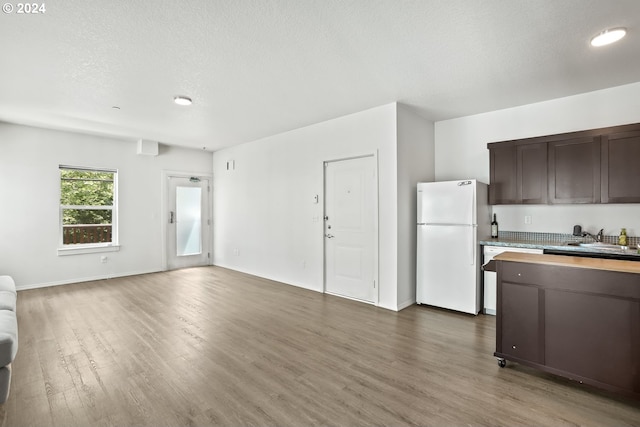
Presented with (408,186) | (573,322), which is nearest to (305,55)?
(408,186)

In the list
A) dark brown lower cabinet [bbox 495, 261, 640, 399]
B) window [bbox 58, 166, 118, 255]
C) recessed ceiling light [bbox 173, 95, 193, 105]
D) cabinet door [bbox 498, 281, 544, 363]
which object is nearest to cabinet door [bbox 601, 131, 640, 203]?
dark brown lower cabinet [bbox 495, 261, 640, 399]

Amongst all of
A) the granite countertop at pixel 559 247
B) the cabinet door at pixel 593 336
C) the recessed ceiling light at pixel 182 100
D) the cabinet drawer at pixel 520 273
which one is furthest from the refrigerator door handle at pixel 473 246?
the recessed ceiling light at pixel 182 100

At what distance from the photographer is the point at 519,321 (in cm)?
247

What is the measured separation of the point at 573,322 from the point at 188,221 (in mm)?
6849

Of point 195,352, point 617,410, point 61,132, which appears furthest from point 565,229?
point 61,132

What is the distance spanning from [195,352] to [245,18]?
9.32 ft

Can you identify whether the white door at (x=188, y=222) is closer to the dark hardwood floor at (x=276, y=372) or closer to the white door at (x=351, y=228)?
the dark hardwood floor at (x=276, y=372)

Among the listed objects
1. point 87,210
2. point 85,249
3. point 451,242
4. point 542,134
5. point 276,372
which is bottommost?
point 276,372

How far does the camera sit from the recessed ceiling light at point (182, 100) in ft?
12.7

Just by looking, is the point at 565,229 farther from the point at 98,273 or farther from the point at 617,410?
the point at 98,273

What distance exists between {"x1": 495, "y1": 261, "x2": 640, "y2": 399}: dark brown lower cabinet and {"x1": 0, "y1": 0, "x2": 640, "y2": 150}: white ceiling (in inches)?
72.9

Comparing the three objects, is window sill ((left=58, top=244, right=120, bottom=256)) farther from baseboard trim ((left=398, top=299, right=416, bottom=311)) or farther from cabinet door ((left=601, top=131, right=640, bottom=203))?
cabinet door ((left=601, top=131, right=640, bottom=203))

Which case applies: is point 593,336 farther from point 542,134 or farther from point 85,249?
point 85,249

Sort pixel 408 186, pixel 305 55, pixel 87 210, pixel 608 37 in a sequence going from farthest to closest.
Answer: pixel 87 210, pixel 408 186, pixel 305 55, pixel 608 37
